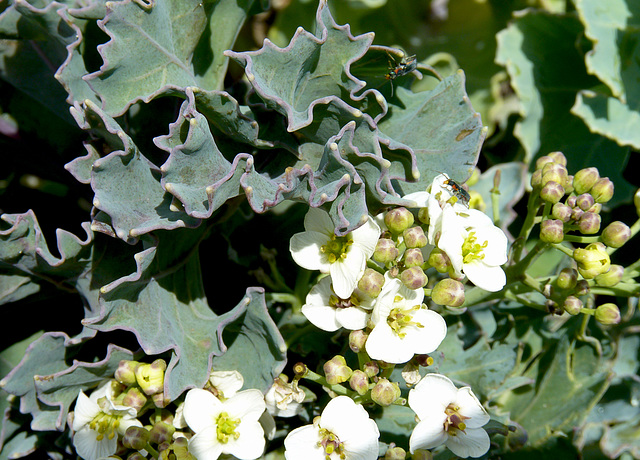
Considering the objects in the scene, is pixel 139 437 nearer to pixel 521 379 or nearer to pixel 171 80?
pixel 171 80

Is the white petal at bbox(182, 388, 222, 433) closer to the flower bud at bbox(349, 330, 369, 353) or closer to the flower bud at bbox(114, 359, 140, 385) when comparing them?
the flower bud at bbox(114, 359, 140, 385)

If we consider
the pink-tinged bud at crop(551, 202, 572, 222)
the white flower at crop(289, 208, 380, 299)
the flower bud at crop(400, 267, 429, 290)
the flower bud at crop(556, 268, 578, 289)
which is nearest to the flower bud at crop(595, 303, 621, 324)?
the flower bud at crop(556, 268, 578, 289)

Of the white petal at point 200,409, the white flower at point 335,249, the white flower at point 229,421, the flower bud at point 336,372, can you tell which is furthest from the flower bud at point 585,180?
→ the white petal at point 200,409

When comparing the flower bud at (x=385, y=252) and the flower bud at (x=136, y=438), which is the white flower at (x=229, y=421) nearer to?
the flower bud at (x=136, y=438)

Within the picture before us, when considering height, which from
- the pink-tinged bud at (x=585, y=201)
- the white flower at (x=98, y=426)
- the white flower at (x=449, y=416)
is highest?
the pink-tinged bud at (x=585, y=201)

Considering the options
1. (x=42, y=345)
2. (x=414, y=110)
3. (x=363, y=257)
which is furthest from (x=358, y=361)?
(x=42, y=345)

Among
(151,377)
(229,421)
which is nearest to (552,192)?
(229,421)
